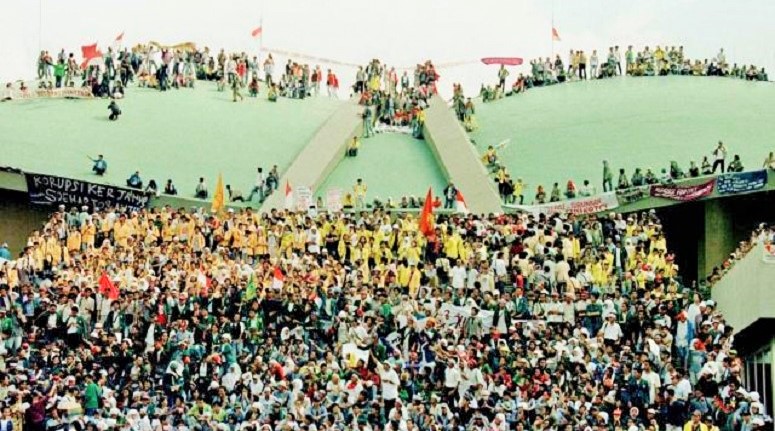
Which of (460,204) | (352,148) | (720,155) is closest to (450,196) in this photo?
(460,204)

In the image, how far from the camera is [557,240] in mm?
40531

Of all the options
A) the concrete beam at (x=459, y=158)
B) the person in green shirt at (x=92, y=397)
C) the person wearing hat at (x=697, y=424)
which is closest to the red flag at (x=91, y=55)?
the concrete beam at (x=459, y=158)

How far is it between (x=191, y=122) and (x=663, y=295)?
72.2 ft

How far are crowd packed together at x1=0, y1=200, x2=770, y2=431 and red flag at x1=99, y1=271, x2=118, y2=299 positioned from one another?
0.13ft

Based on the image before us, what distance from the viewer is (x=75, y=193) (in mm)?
48375

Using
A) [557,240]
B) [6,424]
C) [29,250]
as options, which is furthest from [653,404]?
[29,250]

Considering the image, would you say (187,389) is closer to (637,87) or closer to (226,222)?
(226,222)

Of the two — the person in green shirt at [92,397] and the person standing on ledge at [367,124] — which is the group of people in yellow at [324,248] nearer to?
the person in green shirt at [92,397]

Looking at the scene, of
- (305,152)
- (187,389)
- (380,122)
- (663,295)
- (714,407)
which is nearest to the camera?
(714,407)

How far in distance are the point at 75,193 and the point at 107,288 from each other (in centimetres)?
1051

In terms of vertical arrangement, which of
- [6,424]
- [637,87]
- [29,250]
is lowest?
[6,424]

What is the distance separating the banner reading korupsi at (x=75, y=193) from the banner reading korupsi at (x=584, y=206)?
10.4 meters

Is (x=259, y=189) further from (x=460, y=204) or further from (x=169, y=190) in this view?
(x=460, y=204)

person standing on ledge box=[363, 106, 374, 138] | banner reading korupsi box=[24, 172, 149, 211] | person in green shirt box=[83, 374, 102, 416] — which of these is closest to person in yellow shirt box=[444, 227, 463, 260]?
person in green shirt box=[83, 374, 102, 416]
